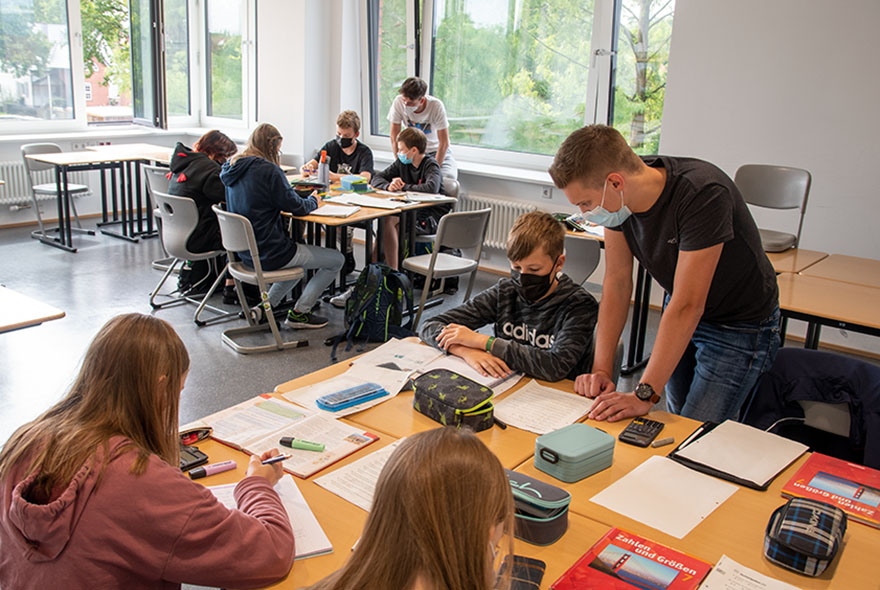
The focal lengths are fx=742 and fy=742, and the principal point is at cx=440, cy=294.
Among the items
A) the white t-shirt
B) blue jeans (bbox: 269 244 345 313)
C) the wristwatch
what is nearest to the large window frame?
the white t-shirt

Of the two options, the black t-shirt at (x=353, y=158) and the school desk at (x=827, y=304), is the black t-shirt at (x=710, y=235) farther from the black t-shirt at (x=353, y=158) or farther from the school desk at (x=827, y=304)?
the black t-shirt at (x=353, y=158)

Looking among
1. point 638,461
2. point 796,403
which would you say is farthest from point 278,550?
point 796,403

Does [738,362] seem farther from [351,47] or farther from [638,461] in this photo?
[351,47]

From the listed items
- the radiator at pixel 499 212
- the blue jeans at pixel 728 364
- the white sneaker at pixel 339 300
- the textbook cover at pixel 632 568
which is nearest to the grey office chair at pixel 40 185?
the white sneaker at pixel 339 300

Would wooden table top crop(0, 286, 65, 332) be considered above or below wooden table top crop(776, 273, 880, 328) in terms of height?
below

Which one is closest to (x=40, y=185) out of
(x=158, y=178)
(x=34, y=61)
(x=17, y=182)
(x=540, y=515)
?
(x=17, y=182)

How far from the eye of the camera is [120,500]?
1167 millimetres

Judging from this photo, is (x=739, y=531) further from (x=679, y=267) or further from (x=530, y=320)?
(x=530, y=320)

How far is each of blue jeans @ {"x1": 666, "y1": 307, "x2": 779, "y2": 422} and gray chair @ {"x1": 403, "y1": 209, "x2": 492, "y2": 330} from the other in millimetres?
2383

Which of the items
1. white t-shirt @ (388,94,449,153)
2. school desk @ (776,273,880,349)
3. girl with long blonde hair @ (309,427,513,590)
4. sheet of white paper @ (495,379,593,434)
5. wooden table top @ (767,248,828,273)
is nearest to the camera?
Answer: girl with long blonde hair @ (309,427,513,590)

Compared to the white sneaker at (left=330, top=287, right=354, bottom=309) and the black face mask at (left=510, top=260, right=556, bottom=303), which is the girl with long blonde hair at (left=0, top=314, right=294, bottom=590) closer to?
the black face mask at (left=510, top=260, right=556, bottom=303)

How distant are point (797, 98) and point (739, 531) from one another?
13.0ft

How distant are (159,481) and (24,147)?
6.04 metres

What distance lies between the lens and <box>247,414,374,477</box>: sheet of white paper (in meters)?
1.61
